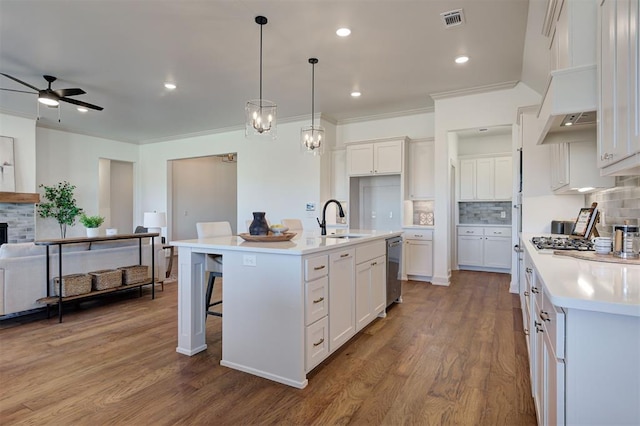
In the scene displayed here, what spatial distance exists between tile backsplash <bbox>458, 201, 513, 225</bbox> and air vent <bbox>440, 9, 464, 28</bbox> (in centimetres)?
431

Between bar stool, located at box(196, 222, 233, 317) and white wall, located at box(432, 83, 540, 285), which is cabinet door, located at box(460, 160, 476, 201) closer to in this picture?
white wall, located at box(432, 83, 540, 285)

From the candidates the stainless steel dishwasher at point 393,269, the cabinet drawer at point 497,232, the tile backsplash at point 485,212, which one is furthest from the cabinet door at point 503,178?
the stainless steel dishwasher at point 393,269

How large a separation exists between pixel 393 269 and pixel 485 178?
12.2 ft

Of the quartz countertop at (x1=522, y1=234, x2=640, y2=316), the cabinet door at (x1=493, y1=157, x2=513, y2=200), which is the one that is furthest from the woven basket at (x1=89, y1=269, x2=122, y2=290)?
the cabinet door at (x1=493, y1=157, x2=513, y2=200)

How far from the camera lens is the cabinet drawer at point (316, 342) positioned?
2309 millimetres

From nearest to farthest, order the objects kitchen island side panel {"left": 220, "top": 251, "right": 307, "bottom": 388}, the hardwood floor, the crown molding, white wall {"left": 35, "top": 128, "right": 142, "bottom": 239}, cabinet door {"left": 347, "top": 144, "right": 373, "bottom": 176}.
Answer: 1. the hardwood floor
2. kitchen island side panel {"left": 220, "top": 251, "right": 307, "bottom": 388}
3. the crown molding
4. cabinet door {"left": 347, "top": 144, "right": 373, "bottom": 176}
5. white wall {"left": 35, "top": 128, "right": 142, "bottom": 239}

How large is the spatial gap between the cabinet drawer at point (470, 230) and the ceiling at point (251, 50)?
8.17 feet

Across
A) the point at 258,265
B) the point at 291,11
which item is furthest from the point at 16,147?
the point at 258,265

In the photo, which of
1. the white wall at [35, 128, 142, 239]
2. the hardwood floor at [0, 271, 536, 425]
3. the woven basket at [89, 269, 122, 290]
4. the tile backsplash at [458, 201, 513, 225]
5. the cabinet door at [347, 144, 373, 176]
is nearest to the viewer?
the hardwood floor at [0, 271, 536, 425]

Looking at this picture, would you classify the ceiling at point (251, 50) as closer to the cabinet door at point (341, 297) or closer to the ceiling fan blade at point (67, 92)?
the ceiling fan blade at point (67, 92)

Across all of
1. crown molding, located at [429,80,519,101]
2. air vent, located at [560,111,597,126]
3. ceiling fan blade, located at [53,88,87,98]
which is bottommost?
air vent, located at [560,111,597,126]

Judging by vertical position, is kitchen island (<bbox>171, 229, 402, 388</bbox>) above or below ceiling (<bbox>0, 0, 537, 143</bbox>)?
below

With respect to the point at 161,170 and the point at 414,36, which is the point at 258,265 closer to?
the point at 414,36

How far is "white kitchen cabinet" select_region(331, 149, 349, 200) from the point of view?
6578mm
